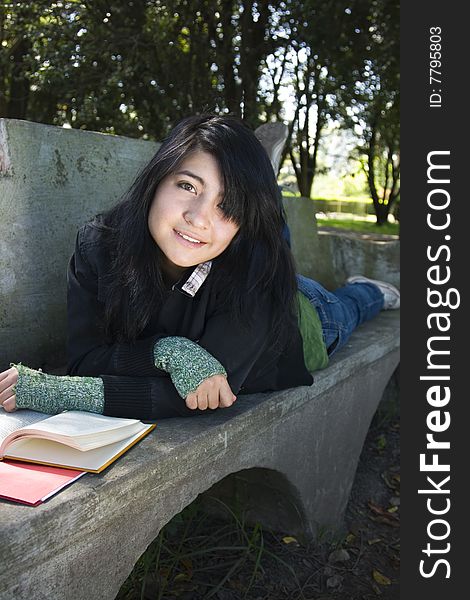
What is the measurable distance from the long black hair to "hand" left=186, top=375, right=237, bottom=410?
0.21m

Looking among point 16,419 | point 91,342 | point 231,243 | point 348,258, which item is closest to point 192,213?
point 231,243

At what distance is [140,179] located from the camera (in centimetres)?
225

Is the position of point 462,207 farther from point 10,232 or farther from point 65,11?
point 65,11

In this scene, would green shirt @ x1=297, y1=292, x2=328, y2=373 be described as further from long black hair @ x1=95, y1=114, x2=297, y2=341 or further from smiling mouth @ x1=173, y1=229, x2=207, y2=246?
smiling mouth @ x1=173, y1=229, x2=207, y2=246

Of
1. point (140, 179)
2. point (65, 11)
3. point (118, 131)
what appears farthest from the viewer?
point (118, 131)

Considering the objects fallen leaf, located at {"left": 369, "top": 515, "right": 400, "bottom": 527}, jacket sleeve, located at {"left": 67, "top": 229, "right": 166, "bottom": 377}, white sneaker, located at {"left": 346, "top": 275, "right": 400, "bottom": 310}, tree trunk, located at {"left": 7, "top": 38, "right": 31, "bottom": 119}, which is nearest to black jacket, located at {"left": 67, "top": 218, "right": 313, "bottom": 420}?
jacket sleeve, located at {"left": 67, "top": 229, "right": 166, "bottom": 377}

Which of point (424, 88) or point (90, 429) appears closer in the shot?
point (90, 429)

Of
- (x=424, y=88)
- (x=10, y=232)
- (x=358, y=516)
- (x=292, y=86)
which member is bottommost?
(x=358, y=516)

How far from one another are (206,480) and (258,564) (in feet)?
2.58

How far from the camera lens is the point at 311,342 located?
2783mm

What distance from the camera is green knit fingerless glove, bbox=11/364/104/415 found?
1.99 m

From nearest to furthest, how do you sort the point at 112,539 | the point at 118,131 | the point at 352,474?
the point at 112,539 → the point at 352,474 → the point at 118,131

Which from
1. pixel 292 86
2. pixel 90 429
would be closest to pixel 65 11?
pixel 292 86

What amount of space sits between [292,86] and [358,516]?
527 centimetres
